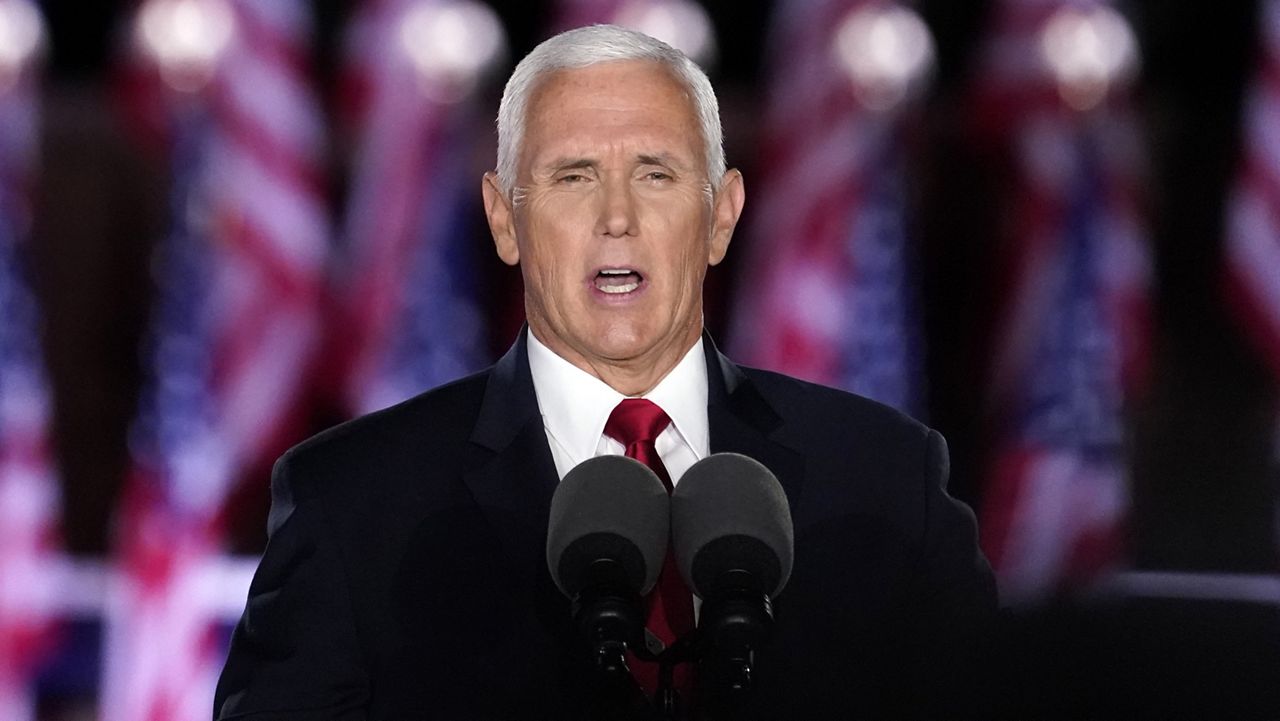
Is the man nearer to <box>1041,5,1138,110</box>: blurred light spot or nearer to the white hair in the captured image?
the white hair

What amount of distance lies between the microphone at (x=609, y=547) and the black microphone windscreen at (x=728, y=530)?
0.02 meters

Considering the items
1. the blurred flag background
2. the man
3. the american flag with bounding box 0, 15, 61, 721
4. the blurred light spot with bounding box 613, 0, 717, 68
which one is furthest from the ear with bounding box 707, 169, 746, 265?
the american flag with bounding box 0, 15, 61, 721

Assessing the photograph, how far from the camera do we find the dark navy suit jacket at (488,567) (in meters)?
1.37

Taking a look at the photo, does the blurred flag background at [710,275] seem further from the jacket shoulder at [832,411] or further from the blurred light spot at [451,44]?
the jacket shoulder at [832,411]

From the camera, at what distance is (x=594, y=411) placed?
158 cm

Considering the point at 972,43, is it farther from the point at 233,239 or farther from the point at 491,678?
the point at 491,678

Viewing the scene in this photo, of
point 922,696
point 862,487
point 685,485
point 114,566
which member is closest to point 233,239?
point 114,566

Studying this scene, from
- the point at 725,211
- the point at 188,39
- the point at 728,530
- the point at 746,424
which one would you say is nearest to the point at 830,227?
the point at 188,39

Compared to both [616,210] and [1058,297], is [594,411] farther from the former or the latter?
[1058,297]

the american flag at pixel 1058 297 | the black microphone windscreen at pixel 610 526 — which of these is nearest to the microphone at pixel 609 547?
the black microphone windscreen at pixel 610 526

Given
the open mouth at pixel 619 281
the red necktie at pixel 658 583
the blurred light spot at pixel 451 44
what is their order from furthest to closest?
the blurred light spot at pixel 451 44 < the open mouth at pixel 619 281 < the red necktie at pixel 658 583

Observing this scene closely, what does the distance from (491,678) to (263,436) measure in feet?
14.6

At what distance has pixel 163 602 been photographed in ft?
17.6

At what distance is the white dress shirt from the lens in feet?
5.11
